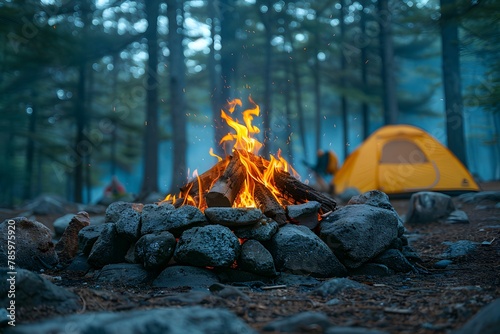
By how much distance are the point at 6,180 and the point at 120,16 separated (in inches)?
367

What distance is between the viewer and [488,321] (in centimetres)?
297

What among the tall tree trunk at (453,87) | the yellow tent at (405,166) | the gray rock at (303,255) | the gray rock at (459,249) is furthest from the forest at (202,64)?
the gray rock at (303,255)

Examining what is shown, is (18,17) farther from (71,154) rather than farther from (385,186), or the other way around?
(71,154)

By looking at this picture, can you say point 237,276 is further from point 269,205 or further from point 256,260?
point 269,205

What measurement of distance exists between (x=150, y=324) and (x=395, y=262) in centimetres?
393

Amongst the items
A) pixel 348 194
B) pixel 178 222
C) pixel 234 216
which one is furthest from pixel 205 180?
pixel 348 194

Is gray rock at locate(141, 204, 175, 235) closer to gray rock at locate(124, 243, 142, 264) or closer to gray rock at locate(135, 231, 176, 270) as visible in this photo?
gray rock at locate(135, 231, 176, 270)

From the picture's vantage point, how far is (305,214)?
20.3 ft

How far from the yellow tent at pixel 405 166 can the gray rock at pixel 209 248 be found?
919 centimetres

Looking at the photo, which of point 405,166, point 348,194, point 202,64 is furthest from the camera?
point 202,64

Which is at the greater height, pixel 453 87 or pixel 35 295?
pixel 453 87

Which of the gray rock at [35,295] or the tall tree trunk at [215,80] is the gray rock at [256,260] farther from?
the tall tree trunk at [215,80]

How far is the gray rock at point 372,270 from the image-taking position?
575 cm

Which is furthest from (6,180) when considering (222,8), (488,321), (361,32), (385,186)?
(488,321)
